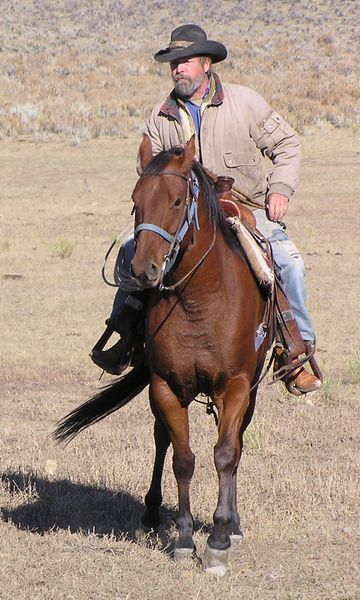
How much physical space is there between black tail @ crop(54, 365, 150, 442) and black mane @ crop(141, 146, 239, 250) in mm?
1389

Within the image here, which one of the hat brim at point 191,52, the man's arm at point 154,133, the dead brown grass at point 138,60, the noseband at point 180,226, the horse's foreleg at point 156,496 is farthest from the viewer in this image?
the dead brown grass at point 138,60

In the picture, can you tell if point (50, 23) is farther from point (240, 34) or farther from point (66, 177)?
point (66, 177)

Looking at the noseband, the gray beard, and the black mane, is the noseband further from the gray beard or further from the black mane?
the gray beard

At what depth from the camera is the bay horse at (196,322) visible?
5613 millimetres

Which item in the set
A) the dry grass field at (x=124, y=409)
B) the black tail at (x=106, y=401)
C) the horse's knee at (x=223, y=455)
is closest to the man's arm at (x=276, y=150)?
the black tail at (x=106, y=401)

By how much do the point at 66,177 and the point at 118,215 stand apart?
3899 mm

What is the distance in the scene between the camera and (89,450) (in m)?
8.74

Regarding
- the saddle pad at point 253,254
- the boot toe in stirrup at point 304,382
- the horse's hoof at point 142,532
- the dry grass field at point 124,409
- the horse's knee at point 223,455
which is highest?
the saddle pad at point 253,254

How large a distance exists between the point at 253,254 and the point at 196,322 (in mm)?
587

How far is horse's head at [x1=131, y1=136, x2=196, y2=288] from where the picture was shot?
5309 mm

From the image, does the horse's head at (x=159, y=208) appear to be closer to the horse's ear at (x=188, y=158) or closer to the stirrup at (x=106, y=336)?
the horse's ear at (x=188, y=158)

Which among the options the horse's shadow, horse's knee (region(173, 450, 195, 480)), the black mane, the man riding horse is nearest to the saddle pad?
the black mane

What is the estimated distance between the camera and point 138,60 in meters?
41.4

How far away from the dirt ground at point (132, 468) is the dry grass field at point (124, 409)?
0.06 feet
